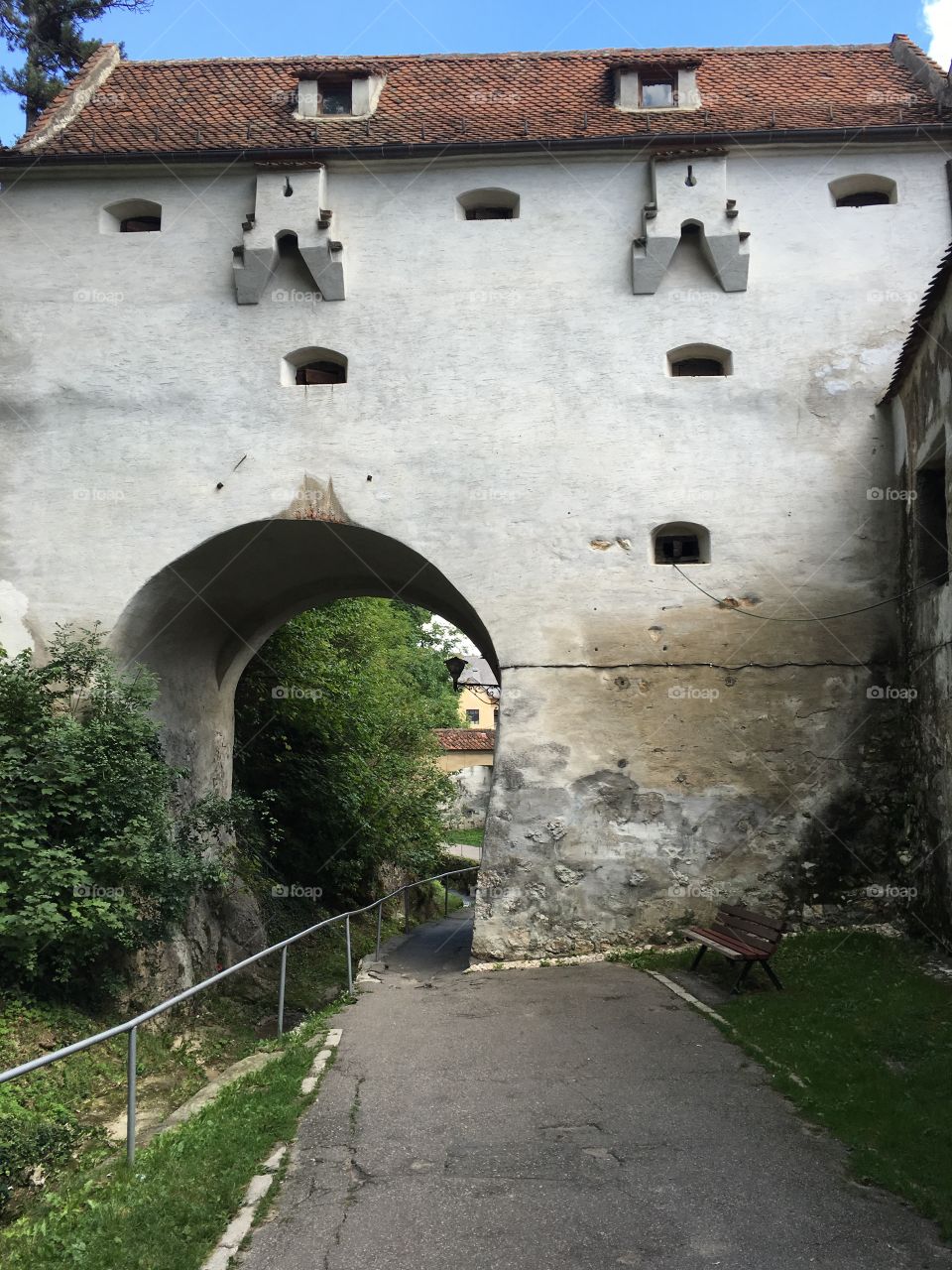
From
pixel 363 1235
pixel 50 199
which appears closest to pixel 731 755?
pixel 363 1235

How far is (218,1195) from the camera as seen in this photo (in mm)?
4902

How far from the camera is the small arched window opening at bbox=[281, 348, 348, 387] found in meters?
13.1

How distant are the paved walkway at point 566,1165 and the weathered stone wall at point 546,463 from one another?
3771 millimetres

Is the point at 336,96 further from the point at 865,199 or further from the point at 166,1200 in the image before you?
the point at 166,1200

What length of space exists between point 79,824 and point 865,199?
43.4ft

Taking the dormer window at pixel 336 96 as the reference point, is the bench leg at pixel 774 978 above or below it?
below

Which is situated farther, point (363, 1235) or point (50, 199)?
→ point (50, 199)

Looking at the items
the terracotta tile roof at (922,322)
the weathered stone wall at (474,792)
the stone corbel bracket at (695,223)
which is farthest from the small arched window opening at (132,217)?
the weathered stone wall at (474,792)

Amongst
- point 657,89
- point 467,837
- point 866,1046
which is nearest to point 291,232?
point 657,89

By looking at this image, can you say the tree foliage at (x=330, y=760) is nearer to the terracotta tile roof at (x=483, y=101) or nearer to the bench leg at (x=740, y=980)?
the terracotta tile roof at (x=483, y=101)

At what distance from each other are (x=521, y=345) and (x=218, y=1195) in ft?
35.1

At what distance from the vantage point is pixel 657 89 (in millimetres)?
14648

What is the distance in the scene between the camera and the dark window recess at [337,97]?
1474cm

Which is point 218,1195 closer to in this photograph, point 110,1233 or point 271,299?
point 110,1233
